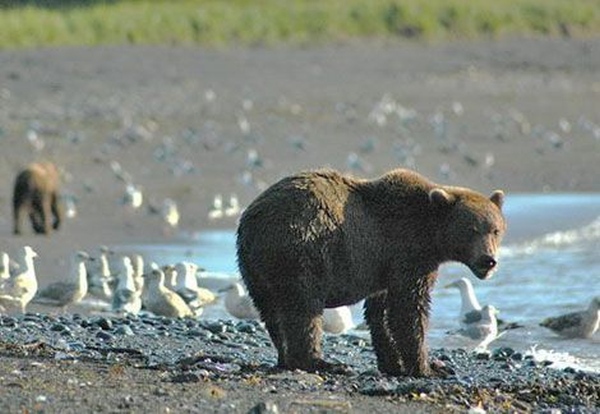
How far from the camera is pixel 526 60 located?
38.3m

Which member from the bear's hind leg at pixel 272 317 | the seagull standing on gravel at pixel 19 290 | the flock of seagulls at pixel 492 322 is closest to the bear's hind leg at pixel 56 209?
the seagull standing on gravel at pixel 19 290

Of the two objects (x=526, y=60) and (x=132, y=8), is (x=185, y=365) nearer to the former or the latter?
(x=526, y=60)

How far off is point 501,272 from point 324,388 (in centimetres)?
799

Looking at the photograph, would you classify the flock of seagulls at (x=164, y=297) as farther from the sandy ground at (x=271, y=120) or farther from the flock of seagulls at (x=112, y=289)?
the sandy ground at (x=271, y=120)

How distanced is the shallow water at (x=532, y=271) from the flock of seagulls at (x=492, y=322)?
8cm

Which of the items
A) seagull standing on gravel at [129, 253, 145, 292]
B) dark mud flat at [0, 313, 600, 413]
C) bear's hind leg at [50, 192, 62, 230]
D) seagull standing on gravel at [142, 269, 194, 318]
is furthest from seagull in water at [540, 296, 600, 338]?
bear's hind leg at [50, 192, 62, 230]

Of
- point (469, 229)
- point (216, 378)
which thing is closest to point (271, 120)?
point (469, 229)

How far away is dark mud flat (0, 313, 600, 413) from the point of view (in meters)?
8.62

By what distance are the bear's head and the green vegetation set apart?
81.1 feet

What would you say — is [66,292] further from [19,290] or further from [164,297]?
[164,297]

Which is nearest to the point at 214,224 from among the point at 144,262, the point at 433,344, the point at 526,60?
the point at 144,262

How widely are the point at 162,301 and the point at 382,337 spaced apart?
11.7 ft

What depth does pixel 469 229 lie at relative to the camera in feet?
34.3

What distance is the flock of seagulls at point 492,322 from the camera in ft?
42.5
